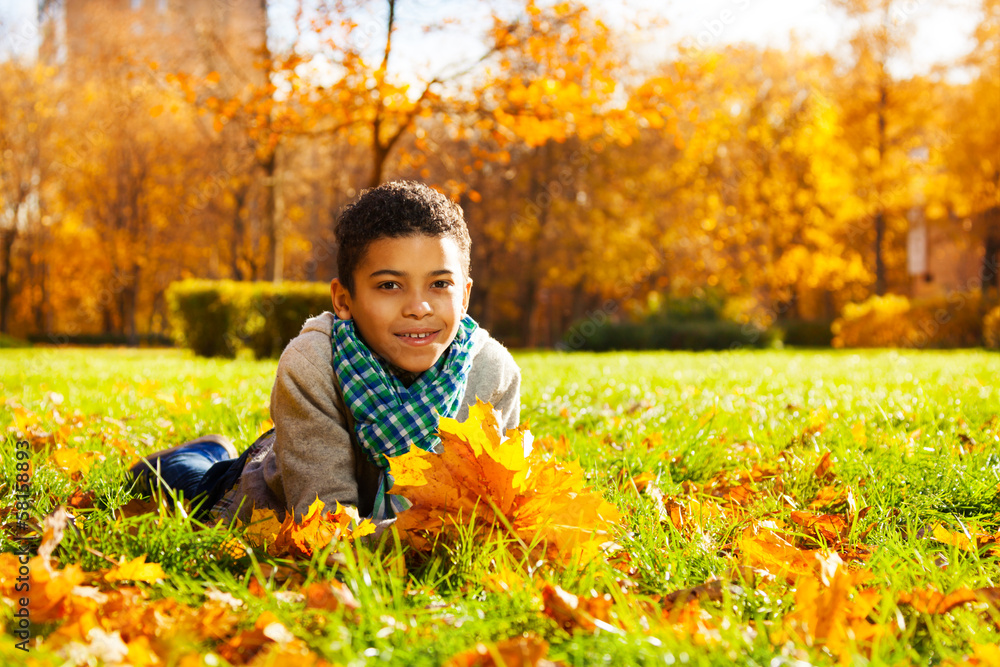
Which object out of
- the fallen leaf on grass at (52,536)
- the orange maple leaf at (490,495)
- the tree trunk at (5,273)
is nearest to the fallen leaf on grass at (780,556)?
the orange maple leaf at (490,495)

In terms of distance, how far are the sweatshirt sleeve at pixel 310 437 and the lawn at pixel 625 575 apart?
216 mm

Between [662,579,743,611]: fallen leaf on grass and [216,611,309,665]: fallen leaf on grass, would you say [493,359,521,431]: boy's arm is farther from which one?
[216,611,309,665]: fallen leaf on grass

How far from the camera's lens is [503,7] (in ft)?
32.2

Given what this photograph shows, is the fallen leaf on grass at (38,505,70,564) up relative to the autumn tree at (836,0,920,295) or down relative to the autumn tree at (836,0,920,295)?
down

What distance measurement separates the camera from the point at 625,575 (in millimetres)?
1677

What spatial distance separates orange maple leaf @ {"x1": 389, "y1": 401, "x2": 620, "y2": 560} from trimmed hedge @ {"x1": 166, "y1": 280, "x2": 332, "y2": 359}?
31.6ft

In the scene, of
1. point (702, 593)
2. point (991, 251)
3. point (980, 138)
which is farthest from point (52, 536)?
point (991, 251)

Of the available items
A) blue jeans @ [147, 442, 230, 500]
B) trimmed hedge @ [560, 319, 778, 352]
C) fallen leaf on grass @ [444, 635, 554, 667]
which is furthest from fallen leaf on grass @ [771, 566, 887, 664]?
trimmed hedge @ [560, 319, 778, 352]

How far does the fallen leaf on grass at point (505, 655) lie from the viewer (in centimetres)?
117

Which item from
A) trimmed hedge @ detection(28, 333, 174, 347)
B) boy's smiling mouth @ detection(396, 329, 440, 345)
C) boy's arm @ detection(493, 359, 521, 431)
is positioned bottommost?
trimmed hedge @ detection(28, 333, 174, 347)

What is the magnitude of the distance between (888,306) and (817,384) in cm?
1154

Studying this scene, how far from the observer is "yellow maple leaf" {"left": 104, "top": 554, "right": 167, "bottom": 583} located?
4.89 ft

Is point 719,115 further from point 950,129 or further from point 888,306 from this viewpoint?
point 888,306

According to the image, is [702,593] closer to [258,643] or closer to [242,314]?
[258,643]
